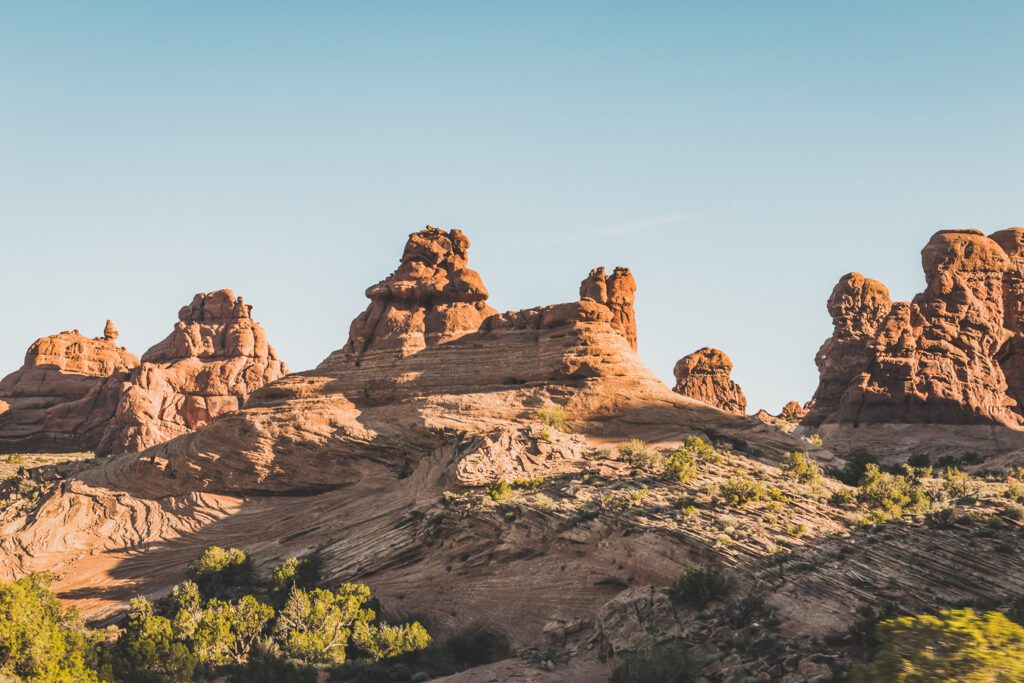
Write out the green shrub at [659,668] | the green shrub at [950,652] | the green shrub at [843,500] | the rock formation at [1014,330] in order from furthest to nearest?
the rock formation at [1014,330]
the green shrub at [843,500]
the green shrub at [659,668]
the green shrub at [950,652]

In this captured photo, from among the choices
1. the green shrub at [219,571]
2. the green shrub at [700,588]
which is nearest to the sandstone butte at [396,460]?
the green shrub at [219,571]

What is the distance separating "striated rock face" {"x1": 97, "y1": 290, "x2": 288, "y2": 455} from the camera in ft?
299

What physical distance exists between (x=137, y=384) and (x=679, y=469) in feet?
218

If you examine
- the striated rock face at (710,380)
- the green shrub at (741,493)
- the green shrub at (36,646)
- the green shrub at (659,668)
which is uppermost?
the striated rock face at (710,380)

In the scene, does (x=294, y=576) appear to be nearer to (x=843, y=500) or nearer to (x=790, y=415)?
(x=843, y=500)

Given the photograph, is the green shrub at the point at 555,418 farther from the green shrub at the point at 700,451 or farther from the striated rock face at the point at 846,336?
the striated rock face at the point at 846,336

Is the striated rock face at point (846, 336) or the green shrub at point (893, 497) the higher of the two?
the striated rock face at point (846, 336)

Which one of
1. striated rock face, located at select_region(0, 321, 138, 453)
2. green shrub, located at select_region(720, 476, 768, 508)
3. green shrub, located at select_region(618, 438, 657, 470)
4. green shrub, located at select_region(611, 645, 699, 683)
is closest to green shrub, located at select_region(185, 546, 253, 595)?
green shrub, located at select_region(618, 438, 657, 470)

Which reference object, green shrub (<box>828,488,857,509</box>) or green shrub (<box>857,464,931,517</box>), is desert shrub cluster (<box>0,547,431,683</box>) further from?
green shrub (<box>857,464,931,517</box>)

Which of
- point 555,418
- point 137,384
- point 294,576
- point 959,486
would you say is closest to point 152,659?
point 294,576

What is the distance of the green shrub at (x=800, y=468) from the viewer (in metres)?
45.9

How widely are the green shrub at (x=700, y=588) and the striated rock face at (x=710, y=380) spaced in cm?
6468

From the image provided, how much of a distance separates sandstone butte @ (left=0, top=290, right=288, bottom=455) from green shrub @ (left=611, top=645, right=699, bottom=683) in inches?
2670

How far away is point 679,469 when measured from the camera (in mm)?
43781
